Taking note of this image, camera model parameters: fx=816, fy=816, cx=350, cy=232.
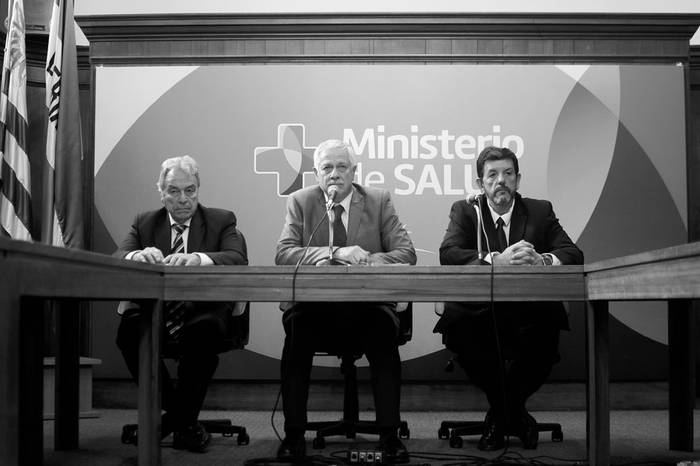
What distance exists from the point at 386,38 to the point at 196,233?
1761 mm

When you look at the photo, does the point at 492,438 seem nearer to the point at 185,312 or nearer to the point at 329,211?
the point at 329,211

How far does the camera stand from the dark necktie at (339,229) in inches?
130

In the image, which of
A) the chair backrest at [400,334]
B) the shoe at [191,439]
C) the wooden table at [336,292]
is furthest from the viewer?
the chair backrest at [400,334]

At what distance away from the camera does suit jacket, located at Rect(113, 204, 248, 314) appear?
10.9ft

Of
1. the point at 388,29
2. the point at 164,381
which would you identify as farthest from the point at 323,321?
the point at 388,29

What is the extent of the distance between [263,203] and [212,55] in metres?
0.87

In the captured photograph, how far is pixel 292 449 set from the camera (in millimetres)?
2715

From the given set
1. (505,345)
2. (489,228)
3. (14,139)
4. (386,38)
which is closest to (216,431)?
(505,345)

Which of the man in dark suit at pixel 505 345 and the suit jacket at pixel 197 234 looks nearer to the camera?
the man in dark suit at pixel 505 345

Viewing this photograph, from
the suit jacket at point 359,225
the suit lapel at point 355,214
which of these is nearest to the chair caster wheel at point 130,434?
the suit jacket at point 359,225

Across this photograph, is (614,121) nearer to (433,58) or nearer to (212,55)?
(433,58)

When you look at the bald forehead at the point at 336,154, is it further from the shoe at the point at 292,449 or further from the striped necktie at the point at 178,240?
the shoe at the point at 292,449

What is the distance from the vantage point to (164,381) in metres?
3.05

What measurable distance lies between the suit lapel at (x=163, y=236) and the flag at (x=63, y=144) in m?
0.80
